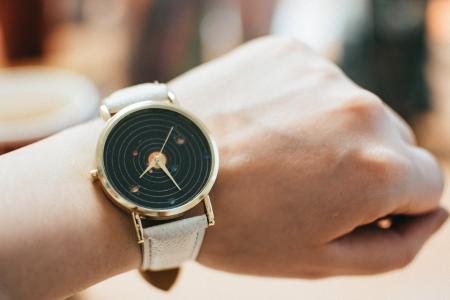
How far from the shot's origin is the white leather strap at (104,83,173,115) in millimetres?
684

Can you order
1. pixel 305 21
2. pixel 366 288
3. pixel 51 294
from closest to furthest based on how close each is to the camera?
pixel 51 294 → pixel 366 288 → pixel 305 21

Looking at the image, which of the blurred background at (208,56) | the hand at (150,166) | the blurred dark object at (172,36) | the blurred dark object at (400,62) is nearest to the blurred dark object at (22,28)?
the blurred background at (208,56)

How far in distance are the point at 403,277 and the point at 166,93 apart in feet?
1.39

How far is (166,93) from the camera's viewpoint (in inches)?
27.9

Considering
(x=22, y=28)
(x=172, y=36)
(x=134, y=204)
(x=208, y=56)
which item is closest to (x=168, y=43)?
(x=172, y=36)

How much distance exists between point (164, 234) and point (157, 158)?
0.29 ft

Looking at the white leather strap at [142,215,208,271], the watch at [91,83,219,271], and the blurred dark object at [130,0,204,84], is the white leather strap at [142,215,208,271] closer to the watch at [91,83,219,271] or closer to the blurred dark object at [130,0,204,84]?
the watch at [91,83,219,271]

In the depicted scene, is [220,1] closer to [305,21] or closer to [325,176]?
[305,21]

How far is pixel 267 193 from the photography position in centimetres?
68

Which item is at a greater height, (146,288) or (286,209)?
(286,209)

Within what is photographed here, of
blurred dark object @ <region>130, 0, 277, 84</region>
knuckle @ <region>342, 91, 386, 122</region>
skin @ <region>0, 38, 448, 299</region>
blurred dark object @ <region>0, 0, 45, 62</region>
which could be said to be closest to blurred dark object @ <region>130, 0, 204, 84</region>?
blurred dark object @ <region>130, 0, 277, 84</region>

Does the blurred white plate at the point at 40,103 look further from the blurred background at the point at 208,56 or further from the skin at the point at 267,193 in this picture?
the skin at the point at 267,193

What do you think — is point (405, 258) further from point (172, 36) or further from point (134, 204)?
point (172, 36)

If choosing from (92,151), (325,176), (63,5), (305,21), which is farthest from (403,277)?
(63,5)
